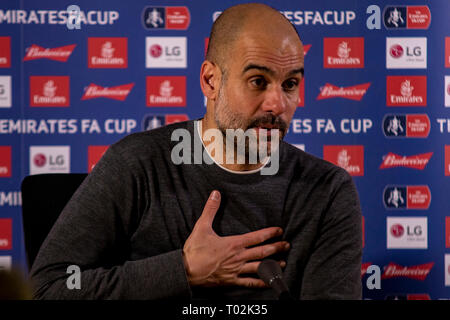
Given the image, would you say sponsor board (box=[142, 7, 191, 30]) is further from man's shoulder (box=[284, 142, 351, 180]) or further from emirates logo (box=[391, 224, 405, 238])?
emirates logo (box=[391, 224, 405, 238])

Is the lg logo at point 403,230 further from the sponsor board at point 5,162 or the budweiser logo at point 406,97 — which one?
the sponsor board at point 5,162

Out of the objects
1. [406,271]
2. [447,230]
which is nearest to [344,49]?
[447,230]

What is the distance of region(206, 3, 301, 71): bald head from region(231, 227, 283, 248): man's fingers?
0.39 meters

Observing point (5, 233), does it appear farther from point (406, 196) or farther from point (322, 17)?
point (406, 196)

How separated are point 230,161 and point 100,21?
1412 mm

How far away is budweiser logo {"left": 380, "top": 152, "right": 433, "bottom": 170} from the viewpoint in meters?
2.19

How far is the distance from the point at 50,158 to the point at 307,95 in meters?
1.25

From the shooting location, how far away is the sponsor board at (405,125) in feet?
7.17

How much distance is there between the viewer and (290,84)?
1011 millimetres

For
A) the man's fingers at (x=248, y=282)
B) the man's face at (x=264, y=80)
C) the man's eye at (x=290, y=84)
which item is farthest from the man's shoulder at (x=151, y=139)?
the man's fingers at (x=248, y=282)

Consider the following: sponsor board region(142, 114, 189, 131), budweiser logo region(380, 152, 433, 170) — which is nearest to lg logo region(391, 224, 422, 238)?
budweiser logo region(380, 152, 433, 170)

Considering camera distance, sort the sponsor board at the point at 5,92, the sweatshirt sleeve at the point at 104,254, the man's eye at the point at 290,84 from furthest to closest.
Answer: the sponsor board at the point at 5,92 → the man's eye at the point at 290,84 → the sweatshirt sleeve at the point at 104,254
